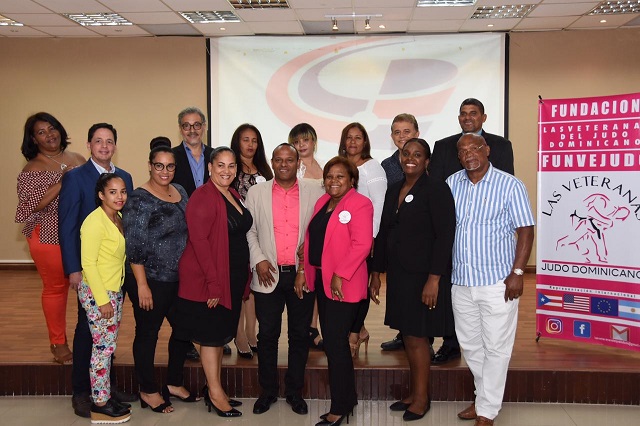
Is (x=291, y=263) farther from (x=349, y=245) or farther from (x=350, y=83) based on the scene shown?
(x=350, y=83)

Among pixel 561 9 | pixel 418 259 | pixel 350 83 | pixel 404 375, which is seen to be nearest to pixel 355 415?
pixel 404 375

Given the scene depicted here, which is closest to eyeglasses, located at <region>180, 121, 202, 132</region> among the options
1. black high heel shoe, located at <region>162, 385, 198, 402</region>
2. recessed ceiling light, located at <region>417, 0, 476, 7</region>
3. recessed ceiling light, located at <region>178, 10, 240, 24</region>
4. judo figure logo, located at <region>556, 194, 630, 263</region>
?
black high heel shoe, located at <region>162, 385, 198, 402</region>

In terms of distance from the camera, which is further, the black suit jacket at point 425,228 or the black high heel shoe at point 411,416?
the black high heel shoe at point 411,416

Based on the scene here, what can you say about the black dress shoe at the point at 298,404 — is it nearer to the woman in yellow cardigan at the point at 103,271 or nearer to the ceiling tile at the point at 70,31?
the woman in yellow cardigan at the point at 103,271

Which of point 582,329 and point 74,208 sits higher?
point 74,208

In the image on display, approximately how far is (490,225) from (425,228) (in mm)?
331

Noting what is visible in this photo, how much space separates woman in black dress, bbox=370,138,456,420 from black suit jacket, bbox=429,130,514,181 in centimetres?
71

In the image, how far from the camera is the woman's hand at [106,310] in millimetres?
3312

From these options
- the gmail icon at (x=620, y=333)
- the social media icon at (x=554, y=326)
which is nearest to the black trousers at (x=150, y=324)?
the social media icon at (x=554, y=326)

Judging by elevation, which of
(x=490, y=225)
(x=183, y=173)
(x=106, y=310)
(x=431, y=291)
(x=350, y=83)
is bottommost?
(x=106, y=310)

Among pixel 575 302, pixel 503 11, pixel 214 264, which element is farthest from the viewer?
pixel 503 11

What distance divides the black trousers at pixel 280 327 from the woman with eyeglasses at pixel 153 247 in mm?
505

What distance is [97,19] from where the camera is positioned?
7168 mm

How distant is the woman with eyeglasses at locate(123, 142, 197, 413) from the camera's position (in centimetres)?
329
